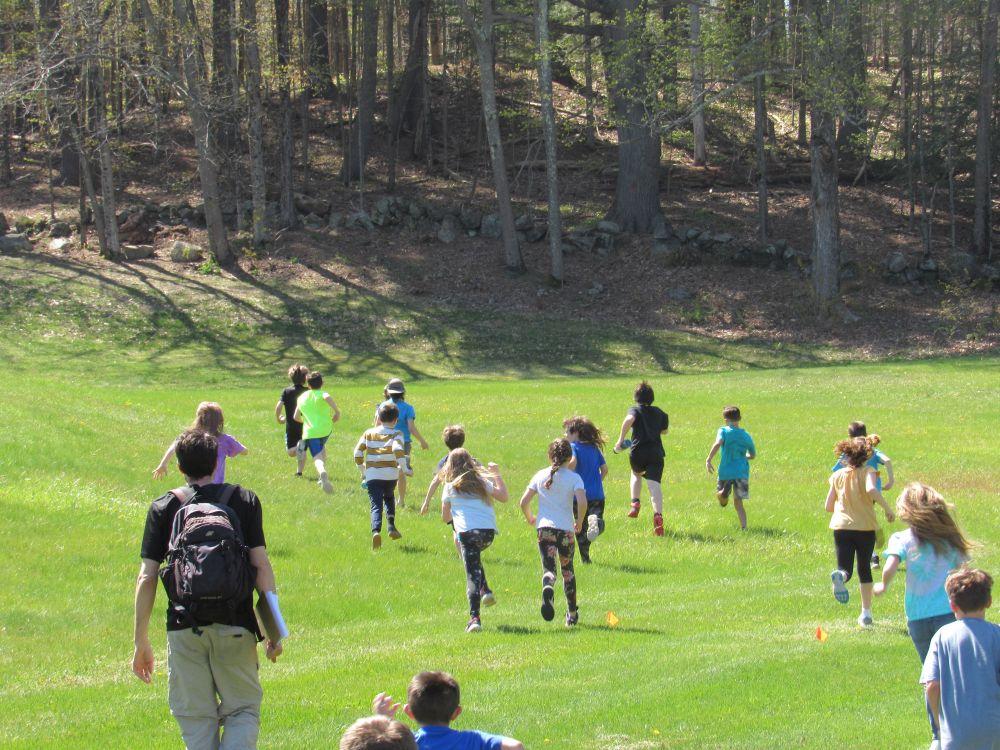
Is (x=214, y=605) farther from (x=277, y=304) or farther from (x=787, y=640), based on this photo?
(x=277, y=304)

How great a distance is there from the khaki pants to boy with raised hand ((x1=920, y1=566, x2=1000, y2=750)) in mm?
3270

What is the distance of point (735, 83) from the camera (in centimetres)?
3212

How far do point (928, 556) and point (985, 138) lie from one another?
118 feet

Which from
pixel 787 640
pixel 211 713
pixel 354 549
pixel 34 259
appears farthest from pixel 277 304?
pixel 211 713

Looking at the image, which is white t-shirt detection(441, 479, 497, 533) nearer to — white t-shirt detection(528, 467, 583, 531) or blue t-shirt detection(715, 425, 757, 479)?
white t-shirt detection(528, 467, 583, 531)

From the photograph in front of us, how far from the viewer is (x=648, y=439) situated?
14.1m

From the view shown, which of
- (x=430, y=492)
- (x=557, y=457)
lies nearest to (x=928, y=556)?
(x=557, y=457)

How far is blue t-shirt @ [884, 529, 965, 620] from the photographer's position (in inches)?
265

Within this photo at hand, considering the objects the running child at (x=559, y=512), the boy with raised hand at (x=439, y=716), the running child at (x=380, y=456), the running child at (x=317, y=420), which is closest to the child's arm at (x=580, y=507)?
the running child at (x=559, y=512)

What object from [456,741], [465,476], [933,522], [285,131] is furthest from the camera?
[285,131]

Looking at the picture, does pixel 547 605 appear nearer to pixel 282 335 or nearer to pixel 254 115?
pixel 282 335

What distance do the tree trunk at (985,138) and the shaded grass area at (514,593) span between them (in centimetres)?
1752

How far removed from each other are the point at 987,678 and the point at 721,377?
24.9 meters

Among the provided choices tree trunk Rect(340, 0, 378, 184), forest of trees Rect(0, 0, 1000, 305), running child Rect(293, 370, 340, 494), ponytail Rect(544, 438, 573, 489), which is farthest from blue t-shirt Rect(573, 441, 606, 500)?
tree trunk Rect(340, 0, 378, 184)
